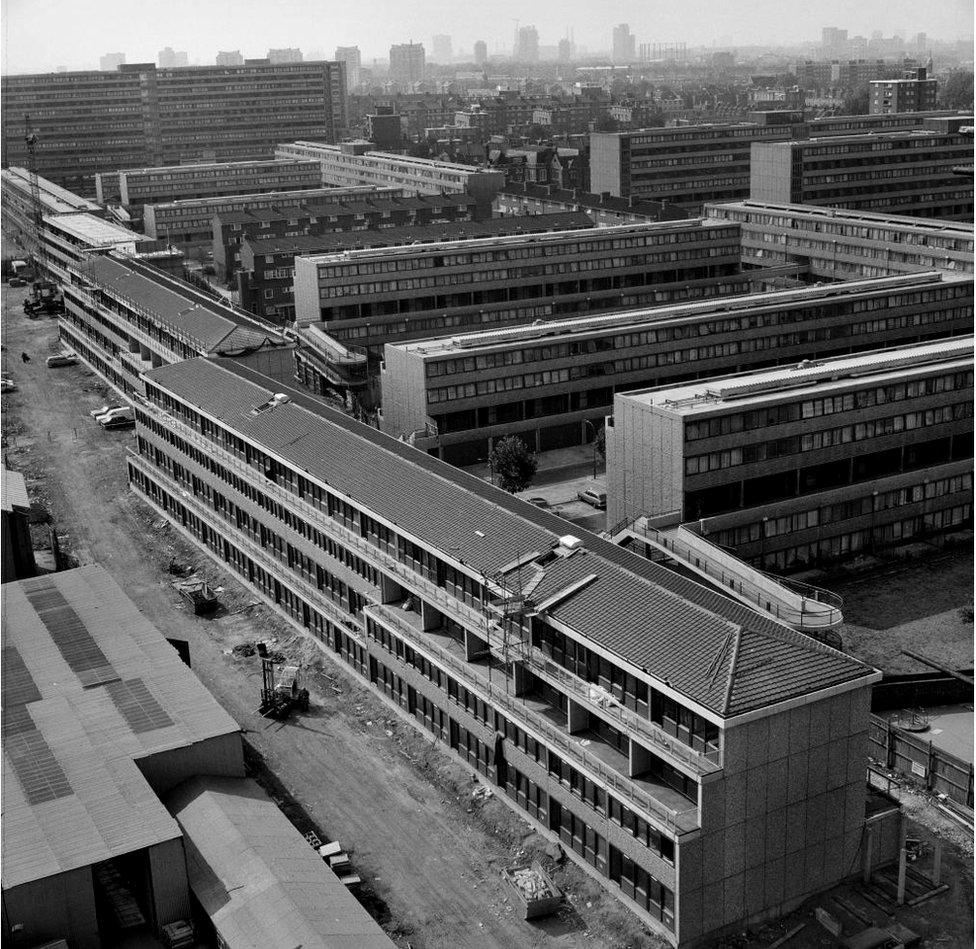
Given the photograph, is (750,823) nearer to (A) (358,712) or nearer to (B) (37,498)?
(A) (358,712)

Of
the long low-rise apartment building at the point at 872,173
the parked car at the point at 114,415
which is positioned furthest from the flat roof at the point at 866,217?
the parked car at the point at 114,415

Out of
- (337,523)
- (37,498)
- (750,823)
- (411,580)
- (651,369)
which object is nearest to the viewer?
(750,823)

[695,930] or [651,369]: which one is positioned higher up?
[651,369]

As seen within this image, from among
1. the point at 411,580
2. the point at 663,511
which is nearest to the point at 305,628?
the point at 411,580

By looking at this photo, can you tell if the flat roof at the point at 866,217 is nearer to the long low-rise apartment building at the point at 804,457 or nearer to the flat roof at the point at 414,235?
the flat roof at the point at 414,235

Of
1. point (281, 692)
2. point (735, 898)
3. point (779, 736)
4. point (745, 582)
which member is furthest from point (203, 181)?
point (735, 898)

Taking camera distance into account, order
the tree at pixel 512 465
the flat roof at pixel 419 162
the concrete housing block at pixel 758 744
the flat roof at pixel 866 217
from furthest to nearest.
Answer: the flat roof at pixel 419 162, the flat roof at pixel 866 217, the tree at pixel 512 465, the concrete housing block at pixel 758 744
